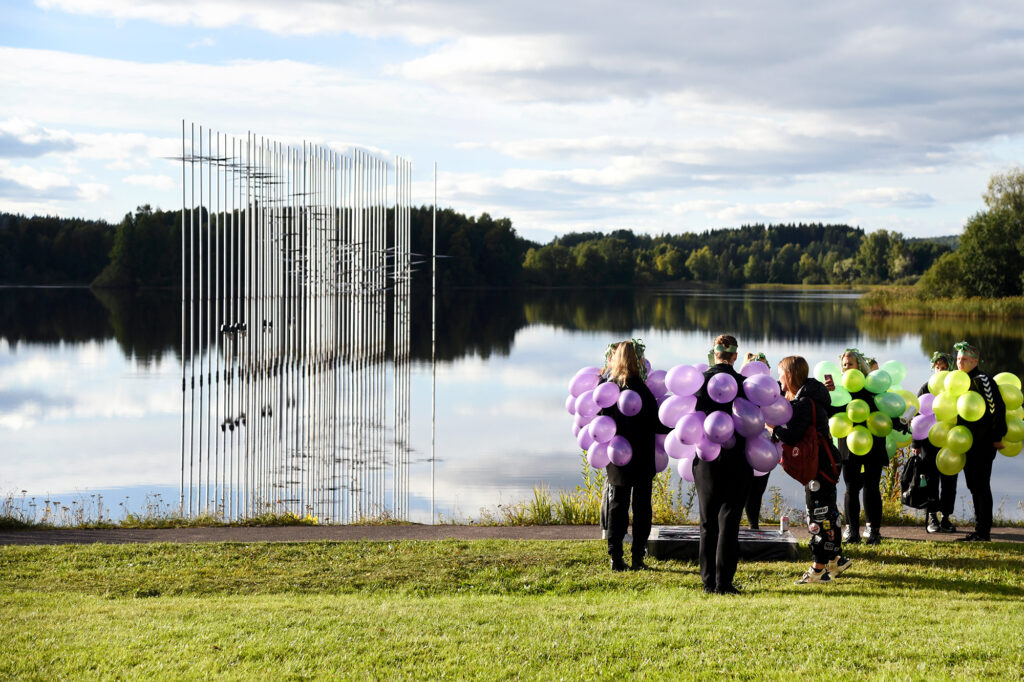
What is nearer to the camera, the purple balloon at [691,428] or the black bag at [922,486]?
A: the purple balloon at [691,428]

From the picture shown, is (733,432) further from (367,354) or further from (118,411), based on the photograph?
(367,354)

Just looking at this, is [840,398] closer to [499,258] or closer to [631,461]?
[631,461]

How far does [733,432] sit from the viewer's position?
7691 mm

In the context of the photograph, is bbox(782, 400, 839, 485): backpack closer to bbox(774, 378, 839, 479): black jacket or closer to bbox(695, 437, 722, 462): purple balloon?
bbox(774, 378, 839, 479): black jacket

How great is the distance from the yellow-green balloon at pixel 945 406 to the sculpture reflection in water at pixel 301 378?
6.54m

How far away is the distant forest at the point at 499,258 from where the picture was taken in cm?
9931

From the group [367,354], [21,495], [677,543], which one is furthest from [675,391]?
[367,354]

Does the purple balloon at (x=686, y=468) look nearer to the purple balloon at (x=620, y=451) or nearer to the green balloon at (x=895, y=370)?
the purple balloon at (x=620, y=451)

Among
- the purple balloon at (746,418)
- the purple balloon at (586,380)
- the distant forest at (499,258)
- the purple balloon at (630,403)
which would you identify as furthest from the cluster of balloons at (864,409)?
the distant forest at (499,258)

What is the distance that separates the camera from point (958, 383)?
30.6ft

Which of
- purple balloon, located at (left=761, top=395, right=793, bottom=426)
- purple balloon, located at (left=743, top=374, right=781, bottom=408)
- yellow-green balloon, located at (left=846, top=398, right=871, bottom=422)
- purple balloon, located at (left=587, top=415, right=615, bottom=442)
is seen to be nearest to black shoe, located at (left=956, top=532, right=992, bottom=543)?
yellow-green balloon, located at (left=846, top=398, right=871, bottom=422)

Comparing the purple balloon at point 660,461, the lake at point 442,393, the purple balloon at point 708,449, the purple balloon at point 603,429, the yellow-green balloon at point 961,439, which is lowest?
the lake at point 442,393

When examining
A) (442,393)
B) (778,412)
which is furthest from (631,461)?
(442,393)

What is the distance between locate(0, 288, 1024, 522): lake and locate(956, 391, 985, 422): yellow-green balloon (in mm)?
4193
